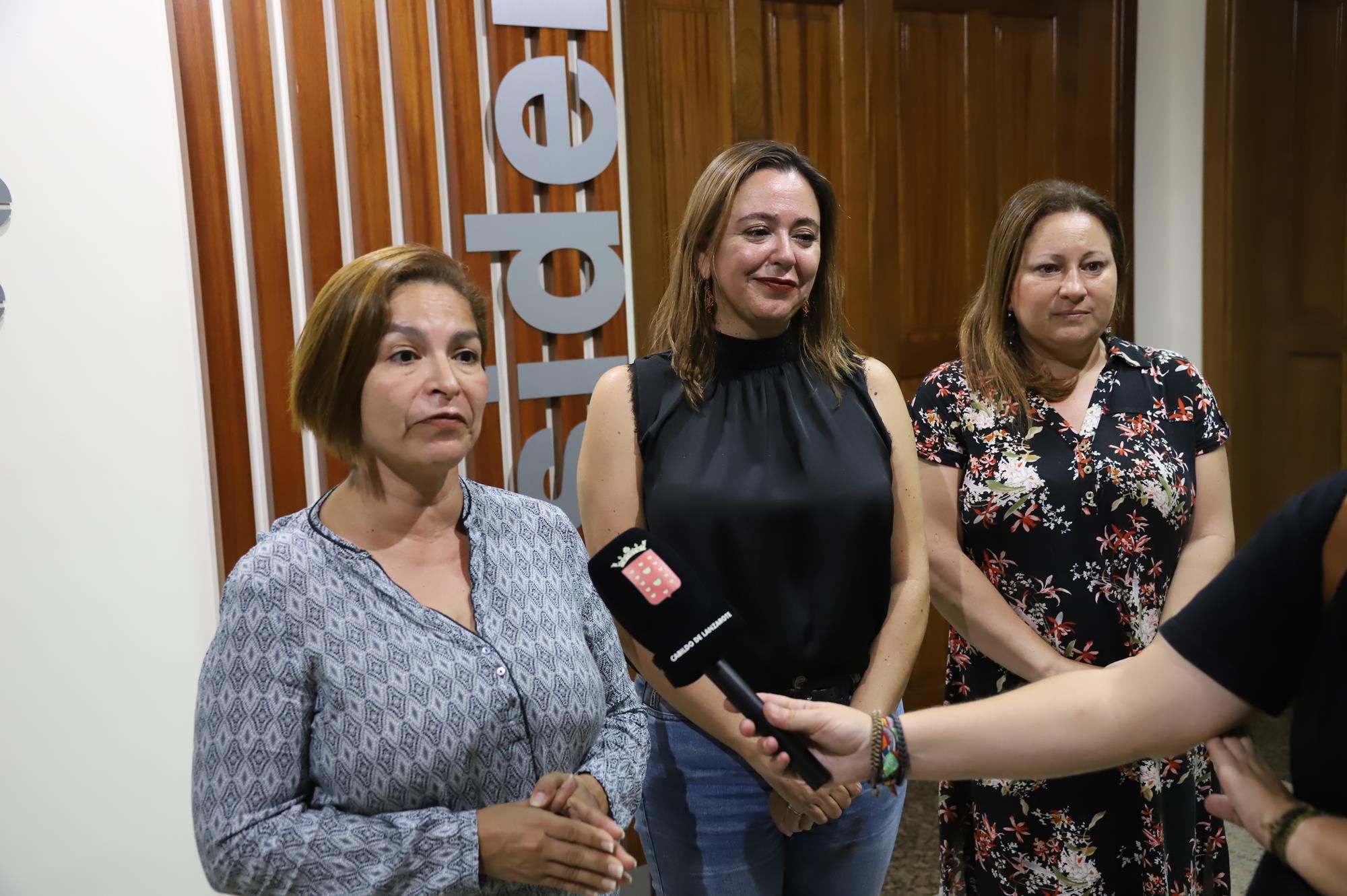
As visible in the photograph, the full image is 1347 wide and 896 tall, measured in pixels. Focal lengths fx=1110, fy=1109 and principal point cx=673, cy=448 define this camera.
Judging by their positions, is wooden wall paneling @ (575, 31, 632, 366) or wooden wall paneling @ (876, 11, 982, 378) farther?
wooden wall paneling @ (876, 11, 982, 378)

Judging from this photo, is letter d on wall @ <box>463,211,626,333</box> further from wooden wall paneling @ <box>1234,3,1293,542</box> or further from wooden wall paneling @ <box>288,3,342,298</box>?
wooden wall paneling @ <box>1234,3,1293,542</box>

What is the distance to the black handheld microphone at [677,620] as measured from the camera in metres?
1.23

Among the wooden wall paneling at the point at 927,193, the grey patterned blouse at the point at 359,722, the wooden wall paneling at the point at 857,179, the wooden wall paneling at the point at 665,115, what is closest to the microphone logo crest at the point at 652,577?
the grey patterned blouse at the point at 359,722

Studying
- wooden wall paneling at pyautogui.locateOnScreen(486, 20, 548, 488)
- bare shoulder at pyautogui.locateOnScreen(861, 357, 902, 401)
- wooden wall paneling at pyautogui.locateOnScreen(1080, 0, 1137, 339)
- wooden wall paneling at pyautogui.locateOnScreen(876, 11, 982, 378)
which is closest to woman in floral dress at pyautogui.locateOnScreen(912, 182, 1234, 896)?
bare shoulder at pyautogui.locateOnScreen(861, 357, 902, 401)

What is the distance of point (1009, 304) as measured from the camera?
2.21 m

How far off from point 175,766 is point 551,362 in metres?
1.36

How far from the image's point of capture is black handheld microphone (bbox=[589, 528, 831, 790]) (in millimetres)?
1229

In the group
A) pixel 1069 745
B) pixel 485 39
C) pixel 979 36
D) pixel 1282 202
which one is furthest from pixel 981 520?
pixel 1282 202

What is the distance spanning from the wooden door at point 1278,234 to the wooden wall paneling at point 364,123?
300 centimetres

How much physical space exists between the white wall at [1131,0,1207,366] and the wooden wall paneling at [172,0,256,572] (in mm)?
3303

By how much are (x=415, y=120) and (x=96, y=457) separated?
44.1 inches

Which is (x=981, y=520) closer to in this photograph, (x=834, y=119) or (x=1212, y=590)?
(x=1212, y=590)

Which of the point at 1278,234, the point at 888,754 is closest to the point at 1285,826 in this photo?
the point at 888,754

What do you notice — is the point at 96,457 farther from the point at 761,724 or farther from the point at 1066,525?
the point at 1066,525
